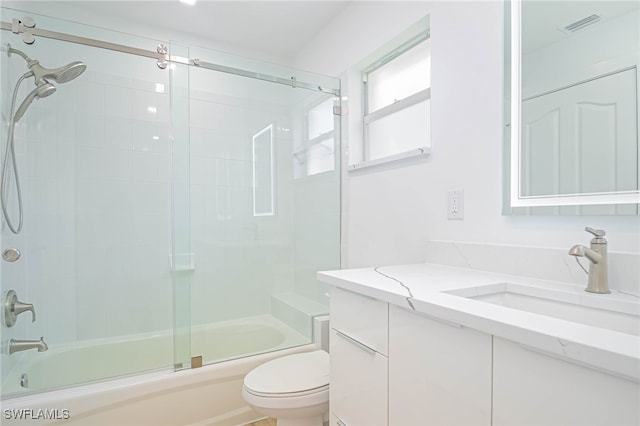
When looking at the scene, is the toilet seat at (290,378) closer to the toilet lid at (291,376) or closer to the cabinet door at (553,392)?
the toilet lid at (291,376)

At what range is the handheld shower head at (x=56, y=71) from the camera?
1.74 meters

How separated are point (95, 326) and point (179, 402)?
0.90 m

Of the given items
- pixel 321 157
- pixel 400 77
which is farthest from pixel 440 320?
pixel 321 157

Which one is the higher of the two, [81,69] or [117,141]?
[81,69]

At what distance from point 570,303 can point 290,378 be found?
1093 mm

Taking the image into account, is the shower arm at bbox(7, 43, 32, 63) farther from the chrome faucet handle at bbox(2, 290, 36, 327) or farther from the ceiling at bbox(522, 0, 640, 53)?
the ceiling at bbox(522, 0, 640, 53)

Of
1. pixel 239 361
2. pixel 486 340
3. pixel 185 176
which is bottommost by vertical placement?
pixel 239 361

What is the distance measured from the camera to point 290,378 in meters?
1.46

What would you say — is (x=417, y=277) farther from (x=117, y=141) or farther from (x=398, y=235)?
(x=117, y=141)

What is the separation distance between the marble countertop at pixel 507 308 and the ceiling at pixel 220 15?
76.7 inches

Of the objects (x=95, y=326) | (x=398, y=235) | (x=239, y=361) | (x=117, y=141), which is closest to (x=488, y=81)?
(x=398, y=235)

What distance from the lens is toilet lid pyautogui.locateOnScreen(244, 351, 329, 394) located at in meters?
1.38

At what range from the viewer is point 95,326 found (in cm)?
208

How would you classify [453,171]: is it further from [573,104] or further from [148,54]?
[148,54]
